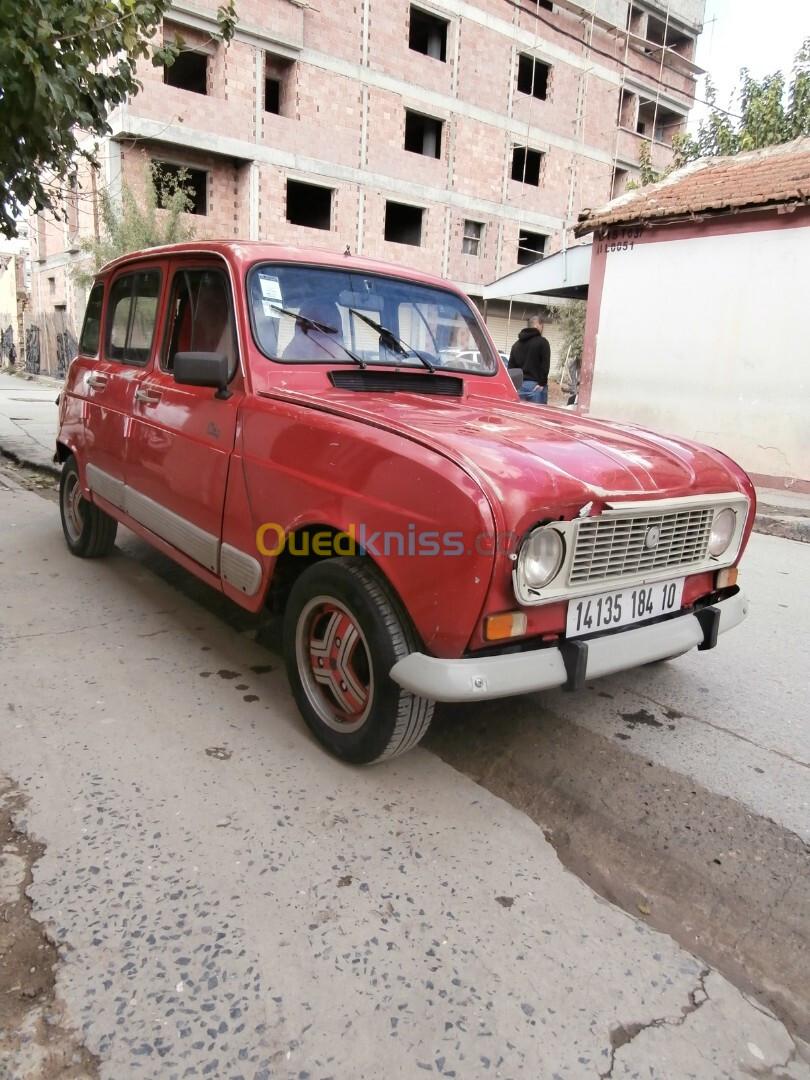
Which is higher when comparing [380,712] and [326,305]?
[326,305]

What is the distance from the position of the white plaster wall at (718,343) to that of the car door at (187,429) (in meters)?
6.34

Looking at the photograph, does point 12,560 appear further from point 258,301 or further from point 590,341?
point 590,341

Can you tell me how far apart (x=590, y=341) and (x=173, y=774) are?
10.1 metres

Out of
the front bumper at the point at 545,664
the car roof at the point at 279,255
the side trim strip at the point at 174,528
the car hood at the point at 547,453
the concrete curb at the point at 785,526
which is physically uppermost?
the car roof at the point at 279,255

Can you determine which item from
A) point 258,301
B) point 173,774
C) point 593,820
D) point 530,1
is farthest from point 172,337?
point 530,1

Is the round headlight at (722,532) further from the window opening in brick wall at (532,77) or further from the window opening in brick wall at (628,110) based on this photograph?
the window opening in brick wall at (628,110)

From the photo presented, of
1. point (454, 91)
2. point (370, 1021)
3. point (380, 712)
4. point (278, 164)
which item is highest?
point (454, 91)

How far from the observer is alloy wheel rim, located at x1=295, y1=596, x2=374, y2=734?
2594 mm

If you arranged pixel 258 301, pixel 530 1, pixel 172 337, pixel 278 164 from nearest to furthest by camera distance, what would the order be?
pixel 258 301
pixel 172 337
pixel 278 164
pixel 530 1

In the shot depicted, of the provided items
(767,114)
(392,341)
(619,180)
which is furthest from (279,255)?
(619,180)

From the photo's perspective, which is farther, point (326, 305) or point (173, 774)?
point (326, 305)

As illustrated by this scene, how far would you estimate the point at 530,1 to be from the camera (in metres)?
24.5

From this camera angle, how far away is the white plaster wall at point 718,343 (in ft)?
29.0

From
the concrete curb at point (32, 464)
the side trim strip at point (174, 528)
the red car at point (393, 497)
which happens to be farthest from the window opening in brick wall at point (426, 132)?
the side trim strip at point (174, 528)
